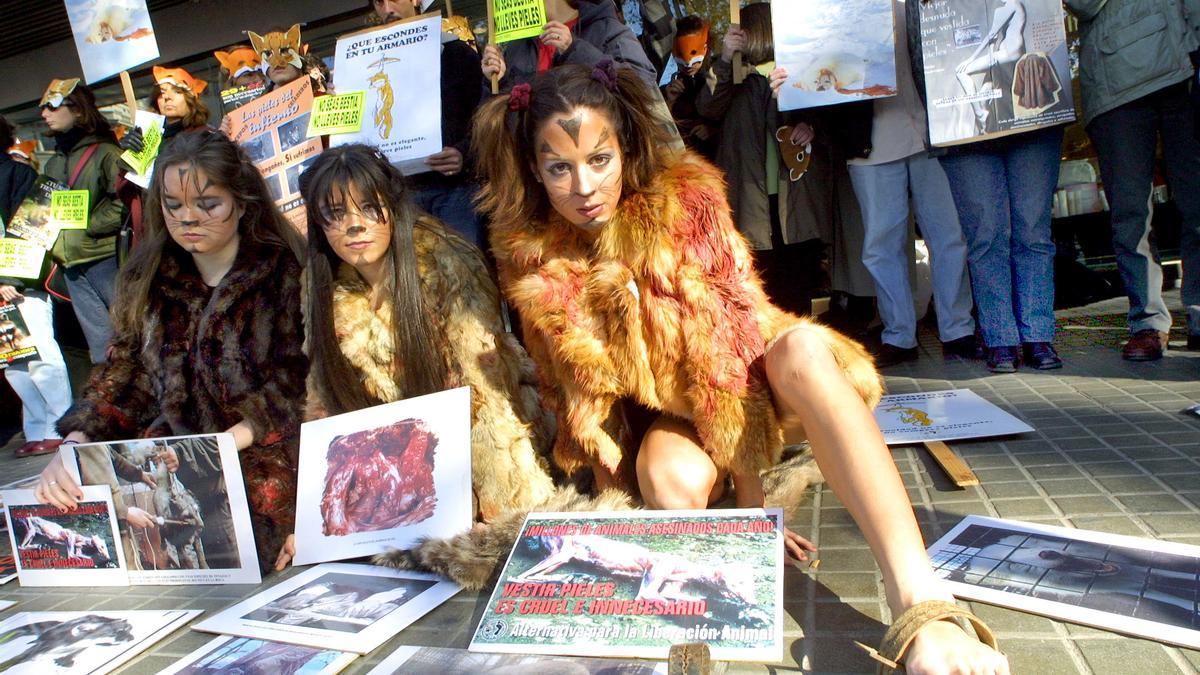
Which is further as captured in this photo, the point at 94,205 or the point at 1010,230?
the point at 94,205

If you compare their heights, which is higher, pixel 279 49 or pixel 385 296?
pixel 279 49

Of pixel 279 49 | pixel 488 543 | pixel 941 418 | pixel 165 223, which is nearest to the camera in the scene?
pixel 488 543

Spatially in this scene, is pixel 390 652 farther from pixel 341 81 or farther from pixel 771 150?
pixel 771 150

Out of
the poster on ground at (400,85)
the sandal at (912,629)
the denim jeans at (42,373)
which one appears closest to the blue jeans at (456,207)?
the poster on ground at (400,85)

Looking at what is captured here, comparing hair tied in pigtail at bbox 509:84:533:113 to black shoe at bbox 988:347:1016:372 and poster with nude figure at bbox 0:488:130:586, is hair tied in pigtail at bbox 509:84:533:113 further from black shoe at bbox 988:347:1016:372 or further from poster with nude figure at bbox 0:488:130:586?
black shoe at bbox 988:347:1016:372

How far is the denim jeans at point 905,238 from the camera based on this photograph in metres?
3.75

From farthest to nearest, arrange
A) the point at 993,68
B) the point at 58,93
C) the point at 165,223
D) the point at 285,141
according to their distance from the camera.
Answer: the point at 58,93 → the point at 285,141 → the point at 993,68 → the point at 165,223

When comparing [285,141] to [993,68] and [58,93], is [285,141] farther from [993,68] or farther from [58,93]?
[993,68]

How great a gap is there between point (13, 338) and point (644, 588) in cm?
524

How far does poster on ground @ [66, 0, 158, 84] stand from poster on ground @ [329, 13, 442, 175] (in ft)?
5.32

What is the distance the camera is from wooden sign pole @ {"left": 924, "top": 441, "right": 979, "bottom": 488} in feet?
7.45

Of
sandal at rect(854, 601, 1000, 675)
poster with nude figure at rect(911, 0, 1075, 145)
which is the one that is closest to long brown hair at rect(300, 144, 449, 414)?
sandal at rect(854, 601, 1000, 675)

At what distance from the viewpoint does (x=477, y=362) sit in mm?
2346

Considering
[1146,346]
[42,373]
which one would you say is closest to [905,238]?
[1146,346]
